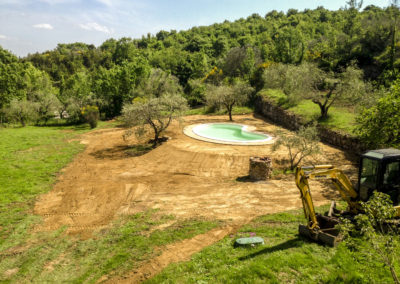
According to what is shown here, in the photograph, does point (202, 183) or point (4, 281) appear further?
point (202, 183)

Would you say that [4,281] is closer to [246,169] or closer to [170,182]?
[170,182]

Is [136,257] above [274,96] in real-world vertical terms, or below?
below

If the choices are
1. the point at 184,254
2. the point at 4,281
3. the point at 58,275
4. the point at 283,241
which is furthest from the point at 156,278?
the point at 4,281

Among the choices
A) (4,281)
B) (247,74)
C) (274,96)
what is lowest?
(4,281)

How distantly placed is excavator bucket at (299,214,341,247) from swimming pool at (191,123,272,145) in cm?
1373

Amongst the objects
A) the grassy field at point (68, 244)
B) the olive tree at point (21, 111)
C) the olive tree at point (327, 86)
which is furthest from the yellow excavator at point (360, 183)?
the olive tree at point (21, 111)

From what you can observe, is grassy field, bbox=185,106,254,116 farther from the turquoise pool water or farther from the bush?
the bush

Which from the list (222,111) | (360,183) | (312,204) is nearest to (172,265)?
(312,204)

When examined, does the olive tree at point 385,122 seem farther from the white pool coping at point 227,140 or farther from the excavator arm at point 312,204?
the white pool coping at point 227,140

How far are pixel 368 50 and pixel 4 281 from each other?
48.2 meters

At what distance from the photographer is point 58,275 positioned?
7.48 metres

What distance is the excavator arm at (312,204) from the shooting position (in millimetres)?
7125

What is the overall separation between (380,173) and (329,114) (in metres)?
20.7

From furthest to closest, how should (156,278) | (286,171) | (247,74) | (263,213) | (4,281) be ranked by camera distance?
(247,74) < (286,171) < (263,213) < (4,281) < (156,278)
